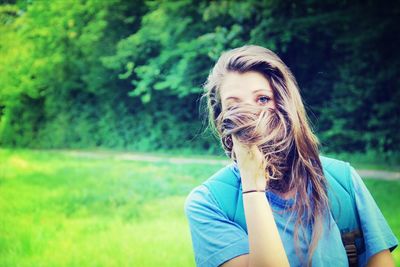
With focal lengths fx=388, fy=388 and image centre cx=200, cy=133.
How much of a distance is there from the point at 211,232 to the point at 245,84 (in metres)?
0.35

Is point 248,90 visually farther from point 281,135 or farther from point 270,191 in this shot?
point 270,191

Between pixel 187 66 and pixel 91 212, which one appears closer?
pixel 91 212

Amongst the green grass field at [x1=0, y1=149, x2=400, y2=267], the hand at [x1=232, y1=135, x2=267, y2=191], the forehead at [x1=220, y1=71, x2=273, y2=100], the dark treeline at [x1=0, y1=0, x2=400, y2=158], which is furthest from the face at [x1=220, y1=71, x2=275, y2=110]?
the dark treeline at [x1=0, y1=0, x2=400, y2=158]

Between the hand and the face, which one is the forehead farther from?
the hand

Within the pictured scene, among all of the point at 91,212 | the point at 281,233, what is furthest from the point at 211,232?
the point at 91,212

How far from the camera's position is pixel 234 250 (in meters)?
0.85

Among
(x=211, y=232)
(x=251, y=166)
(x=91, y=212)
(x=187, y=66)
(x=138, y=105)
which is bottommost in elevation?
(x=91, y=212)

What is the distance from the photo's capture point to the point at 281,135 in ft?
2.92

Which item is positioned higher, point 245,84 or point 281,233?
point 245,84

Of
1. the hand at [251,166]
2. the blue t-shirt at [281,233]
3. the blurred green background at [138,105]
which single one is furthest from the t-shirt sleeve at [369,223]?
the blurred green background at [138,105]

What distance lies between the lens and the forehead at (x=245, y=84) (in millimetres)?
922

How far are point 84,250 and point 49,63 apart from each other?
70.0 inches

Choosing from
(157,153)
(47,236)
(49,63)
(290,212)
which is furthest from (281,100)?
(157,153)

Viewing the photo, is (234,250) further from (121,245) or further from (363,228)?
(121,245)
